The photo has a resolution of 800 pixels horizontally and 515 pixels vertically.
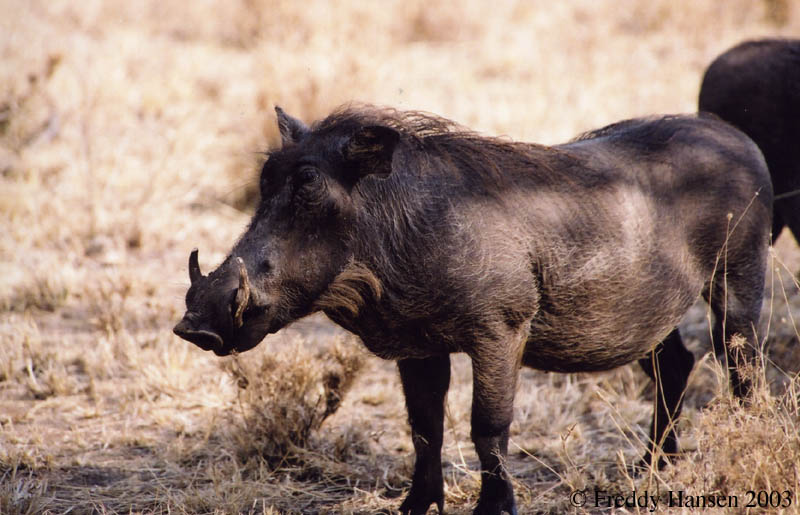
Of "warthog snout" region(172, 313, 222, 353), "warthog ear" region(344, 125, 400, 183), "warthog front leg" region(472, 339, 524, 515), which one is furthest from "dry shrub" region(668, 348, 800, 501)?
"warthog snout" region(172, 313, 222, 353)

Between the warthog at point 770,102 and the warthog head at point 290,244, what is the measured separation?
2.33 metres

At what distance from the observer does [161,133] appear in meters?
7.96

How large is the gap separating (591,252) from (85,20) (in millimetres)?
9353

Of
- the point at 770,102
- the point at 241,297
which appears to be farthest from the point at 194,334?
the point at 770,102

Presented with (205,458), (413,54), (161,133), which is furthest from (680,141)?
(413,54)

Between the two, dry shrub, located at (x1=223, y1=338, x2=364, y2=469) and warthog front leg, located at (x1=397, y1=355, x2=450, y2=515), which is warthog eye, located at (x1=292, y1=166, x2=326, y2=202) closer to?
warthog front leg, located at (x1=397, y1=355, x2=450, y2=515)

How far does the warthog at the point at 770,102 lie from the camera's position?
14.0ft

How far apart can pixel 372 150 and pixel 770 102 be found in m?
2.43

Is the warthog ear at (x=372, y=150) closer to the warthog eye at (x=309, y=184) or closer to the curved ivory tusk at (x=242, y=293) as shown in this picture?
the warthog eye at (x=309, y=184)

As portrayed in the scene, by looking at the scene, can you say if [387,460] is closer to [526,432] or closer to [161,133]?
[526,432]

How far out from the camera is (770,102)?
14.1 ft

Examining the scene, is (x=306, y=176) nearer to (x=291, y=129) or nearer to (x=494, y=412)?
(x=291, y=129)

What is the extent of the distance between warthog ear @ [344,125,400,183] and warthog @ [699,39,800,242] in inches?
88.5

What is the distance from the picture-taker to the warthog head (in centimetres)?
257
